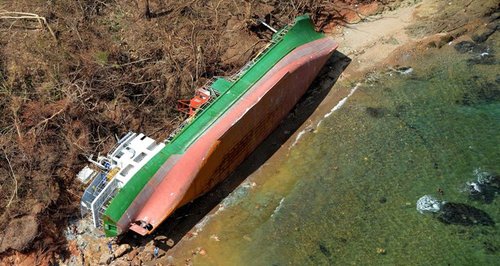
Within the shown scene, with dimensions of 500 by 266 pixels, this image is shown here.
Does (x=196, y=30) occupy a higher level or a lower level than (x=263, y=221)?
higher

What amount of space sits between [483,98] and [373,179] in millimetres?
6551

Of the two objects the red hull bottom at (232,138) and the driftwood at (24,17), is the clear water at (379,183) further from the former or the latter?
the driftwood at (24,17)

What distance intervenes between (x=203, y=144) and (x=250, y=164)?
268cm

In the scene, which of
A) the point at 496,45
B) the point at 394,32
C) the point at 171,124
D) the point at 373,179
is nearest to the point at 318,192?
the point at 373,179

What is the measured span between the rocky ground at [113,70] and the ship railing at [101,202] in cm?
114

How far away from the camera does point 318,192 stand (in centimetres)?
1908

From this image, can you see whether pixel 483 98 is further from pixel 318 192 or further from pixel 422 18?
pixel 318 192

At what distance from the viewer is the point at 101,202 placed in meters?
17.4

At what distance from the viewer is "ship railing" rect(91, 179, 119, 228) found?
17.2 m

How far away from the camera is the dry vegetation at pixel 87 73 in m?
18.2

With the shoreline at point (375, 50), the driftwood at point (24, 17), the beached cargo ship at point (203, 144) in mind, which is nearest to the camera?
the beached cargo ship at point (203, 144)

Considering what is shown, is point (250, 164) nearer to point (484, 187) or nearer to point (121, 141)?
point (121, 141)

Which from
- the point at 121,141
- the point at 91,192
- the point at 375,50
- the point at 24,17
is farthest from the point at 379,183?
the point at 24,17

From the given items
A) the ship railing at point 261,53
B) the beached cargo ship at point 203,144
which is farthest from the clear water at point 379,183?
the ship railing at point 261,53
